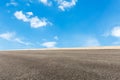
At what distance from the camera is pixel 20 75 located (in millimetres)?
14391

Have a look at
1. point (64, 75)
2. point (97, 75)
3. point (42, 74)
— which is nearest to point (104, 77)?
point (97, 75)

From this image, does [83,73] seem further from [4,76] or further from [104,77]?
[4,76]

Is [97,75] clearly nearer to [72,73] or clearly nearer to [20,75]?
[72,73]

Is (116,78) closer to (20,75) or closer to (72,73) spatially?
(72,73)

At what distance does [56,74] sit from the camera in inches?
568

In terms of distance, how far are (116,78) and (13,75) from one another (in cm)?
666

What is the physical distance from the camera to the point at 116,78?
43.1 feet

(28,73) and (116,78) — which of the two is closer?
(116,78)

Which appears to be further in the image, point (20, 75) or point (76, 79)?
point (20, 75)

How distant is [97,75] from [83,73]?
3.24ft

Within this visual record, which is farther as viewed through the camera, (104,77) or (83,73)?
(83,73)

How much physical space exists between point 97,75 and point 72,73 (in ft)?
5.47

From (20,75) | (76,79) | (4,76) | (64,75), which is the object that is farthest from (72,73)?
(4,76)

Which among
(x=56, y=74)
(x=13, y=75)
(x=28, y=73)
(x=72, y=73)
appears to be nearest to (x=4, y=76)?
(x=13, y=75)
